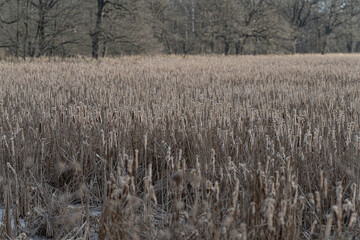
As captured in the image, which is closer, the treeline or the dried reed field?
the dried reed field

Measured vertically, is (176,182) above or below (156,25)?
below

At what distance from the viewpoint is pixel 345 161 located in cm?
220

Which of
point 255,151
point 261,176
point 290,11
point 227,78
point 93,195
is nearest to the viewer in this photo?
point 261,176

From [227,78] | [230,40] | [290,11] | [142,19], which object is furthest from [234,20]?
[227,78]

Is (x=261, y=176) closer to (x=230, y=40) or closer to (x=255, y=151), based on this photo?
(x=255, y=151)

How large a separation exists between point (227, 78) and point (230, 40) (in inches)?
840

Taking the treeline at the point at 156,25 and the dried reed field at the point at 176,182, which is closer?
the dried reed field at the point at 176,182

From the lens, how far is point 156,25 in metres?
24.9

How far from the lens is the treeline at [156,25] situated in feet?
57.7

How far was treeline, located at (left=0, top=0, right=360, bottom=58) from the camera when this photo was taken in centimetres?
1758

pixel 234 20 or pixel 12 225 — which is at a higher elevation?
pixel 234 20

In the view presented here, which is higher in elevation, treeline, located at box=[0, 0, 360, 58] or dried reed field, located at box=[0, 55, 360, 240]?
treeline, located at box=[0, 0, 360, 58]

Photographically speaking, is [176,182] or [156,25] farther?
[156,25]

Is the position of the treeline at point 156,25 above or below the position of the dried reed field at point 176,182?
above
